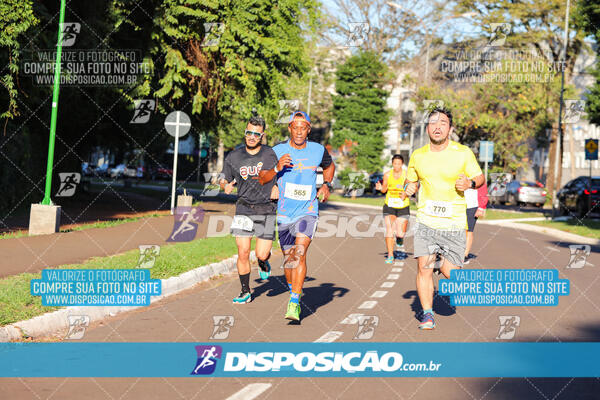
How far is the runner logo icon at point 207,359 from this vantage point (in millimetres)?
6160

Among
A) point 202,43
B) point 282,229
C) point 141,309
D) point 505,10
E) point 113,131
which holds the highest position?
point 505,10

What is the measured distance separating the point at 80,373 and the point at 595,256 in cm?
→ 1481

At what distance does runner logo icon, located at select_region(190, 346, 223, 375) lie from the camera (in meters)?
6.16

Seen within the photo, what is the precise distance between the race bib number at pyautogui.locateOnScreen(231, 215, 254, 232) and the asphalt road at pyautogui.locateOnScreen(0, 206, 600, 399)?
3.25 feet

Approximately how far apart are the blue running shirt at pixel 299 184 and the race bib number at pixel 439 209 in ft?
4.21

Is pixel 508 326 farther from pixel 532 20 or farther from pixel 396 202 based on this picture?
pixel 532 20

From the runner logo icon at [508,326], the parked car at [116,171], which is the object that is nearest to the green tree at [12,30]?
the runner logo icon at [508,326]

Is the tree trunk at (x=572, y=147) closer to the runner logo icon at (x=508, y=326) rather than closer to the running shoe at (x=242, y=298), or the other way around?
the runner logo icon at (x=508, y=326)

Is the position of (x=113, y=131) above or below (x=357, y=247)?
above

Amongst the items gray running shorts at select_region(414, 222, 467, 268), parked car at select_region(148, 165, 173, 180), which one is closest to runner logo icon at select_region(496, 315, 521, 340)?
gray running shorts at select_region(414, 222, 467, 268)

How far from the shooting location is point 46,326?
776cm

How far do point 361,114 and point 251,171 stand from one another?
48477mm

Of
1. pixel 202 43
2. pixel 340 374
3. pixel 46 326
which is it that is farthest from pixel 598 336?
pixel 202 43

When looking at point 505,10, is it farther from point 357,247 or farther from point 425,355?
point 425,355
